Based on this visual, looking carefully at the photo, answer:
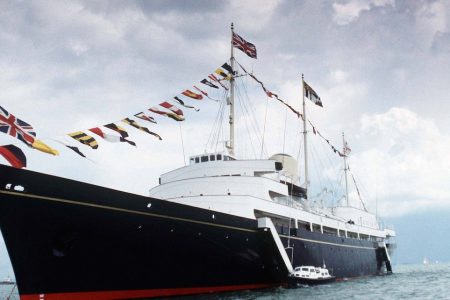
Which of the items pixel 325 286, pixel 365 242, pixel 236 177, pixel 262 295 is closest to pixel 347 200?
pixel 365 242

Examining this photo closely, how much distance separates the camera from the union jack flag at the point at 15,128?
1520 cm

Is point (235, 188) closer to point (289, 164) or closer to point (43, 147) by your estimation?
point (289, 164)

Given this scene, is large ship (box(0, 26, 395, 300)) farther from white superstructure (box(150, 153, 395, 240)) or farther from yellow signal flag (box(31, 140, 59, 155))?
yellow signal flag (box(31, 140, 59, 155))

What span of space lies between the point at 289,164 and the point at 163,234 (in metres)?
19.8

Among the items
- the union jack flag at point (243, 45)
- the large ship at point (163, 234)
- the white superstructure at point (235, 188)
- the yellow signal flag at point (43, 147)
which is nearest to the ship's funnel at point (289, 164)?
the white superstructure at point (235, 188)

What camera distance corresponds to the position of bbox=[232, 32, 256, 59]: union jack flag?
33638 mm

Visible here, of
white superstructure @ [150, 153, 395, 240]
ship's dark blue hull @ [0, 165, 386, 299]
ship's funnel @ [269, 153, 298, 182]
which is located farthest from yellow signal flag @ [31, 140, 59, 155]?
ship's funnel @ [269, 153, 298, 182]

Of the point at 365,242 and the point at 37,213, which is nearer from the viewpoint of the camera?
the point at 37,213

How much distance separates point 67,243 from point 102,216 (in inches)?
68.5

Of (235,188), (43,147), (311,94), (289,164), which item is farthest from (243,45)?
→ (43,147)

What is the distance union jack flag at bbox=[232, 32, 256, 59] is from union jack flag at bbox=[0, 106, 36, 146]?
21.0m

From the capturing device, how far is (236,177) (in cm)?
2919

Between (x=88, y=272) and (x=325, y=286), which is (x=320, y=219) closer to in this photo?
(x=325, y=286)

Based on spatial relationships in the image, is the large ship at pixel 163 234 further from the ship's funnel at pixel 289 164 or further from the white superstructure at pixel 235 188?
the ship's funnel at pixel 289 164
